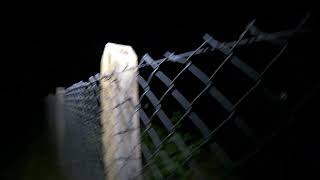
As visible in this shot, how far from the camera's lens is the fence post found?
146 cm

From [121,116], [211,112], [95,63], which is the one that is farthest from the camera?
[95,63]

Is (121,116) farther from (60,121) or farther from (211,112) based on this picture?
(60,121)

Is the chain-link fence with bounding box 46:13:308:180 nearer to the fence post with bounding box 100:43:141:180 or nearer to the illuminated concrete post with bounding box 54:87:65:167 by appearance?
the fence post with bounding box 100:43:141:180

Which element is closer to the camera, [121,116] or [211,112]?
[121,116]

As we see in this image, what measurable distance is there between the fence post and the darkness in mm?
585

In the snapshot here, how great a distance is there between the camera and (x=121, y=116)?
1527 millimetres

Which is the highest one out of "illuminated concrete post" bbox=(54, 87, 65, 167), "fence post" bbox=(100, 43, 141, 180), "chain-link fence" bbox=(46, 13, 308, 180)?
"illuminated concrete post" bbox=(54, 87, 65, 167)

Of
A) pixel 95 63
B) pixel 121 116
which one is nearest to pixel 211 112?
pixel 121 116

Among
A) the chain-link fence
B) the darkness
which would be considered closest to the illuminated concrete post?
the darkness

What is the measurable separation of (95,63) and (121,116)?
12.7 m

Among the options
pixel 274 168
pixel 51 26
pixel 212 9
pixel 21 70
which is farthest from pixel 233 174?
pixel 21 70

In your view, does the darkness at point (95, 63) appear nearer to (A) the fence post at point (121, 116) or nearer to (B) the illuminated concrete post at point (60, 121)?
(B) the illuminated concrete post at point (60, 121)

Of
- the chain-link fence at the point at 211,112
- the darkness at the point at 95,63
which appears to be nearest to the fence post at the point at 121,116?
the chain-link fence at the point at 211,112

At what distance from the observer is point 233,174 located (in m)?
0.92
